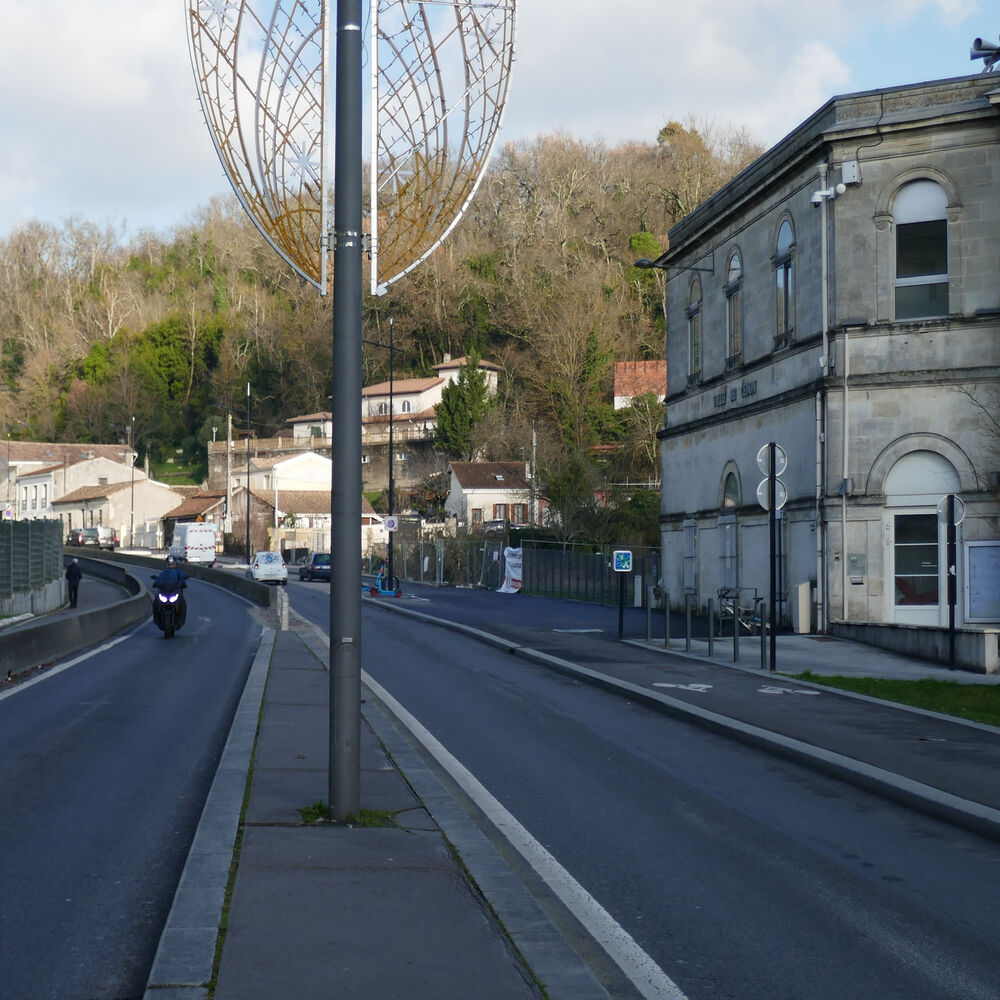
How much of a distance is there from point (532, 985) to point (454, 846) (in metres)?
2.46


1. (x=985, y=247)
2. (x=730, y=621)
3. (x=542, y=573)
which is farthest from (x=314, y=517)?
(x=985, y=247)

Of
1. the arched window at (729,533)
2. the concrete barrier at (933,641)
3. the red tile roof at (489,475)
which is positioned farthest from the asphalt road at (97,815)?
the red tile roof at (489,475)

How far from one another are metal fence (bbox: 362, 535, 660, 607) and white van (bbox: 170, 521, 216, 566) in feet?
37.6

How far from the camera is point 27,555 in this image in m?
37.3

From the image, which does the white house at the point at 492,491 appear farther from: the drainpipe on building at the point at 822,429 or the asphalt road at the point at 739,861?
the asphalt road at the point at 739,861

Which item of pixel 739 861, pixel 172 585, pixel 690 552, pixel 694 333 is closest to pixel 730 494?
pixel 690 552

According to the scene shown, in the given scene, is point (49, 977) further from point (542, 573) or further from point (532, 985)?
point (542, 573)

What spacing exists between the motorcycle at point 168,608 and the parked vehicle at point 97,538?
3155 inches

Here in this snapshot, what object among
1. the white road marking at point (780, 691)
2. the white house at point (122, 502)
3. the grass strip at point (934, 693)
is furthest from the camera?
the white house at point (122, 502)

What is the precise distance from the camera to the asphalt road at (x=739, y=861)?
5660 millimetres

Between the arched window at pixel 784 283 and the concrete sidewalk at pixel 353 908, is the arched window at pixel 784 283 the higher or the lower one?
the higher one

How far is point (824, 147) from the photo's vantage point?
2584 cm

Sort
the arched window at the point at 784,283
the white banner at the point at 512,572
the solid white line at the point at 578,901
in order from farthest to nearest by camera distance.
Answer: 1. the white banner at the point at 512,572
2. the arched window at the point at 784,283
3. the solid white line at the point at 578,901

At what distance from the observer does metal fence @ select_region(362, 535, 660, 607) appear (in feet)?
146
